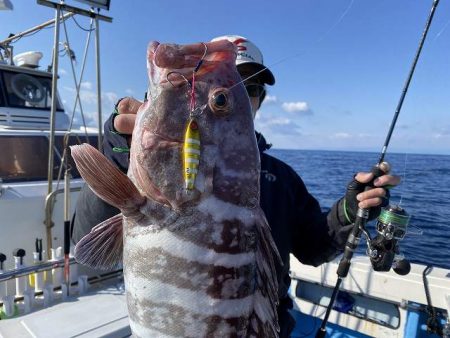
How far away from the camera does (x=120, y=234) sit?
1558 mm

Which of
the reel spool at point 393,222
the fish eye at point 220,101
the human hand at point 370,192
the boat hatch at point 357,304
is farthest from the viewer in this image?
the boat hatch at point 357,304

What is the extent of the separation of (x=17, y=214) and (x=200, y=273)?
491cm

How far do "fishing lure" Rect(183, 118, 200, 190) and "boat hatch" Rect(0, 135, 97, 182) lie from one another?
488 centimetres

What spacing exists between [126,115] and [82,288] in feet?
9.87

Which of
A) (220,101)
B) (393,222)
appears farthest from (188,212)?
(393,222)

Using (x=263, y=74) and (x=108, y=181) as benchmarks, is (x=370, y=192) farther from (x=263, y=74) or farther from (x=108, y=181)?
(x=108, y=181)

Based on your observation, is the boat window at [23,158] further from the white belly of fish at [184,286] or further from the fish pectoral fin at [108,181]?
the white belly of fish at [184,286]

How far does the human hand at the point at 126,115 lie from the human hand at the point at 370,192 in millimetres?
1284

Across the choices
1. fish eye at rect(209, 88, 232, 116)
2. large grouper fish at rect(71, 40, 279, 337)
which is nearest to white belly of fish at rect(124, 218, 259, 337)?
large grouper fish at rect(71, 40, 279, 337)

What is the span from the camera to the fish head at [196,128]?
56.6 inches

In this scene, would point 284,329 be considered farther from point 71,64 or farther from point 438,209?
point 438,209

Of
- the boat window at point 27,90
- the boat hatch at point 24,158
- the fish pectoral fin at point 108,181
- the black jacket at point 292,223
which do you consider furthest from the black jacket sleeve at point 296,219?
the boat window at point 27,90

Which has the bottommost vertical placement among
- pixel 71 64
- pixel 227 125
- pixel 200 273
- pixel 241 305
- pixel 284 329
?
pixel 284 329

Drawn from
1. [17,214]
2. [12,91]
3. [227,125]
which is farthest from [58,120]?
[227,125]
